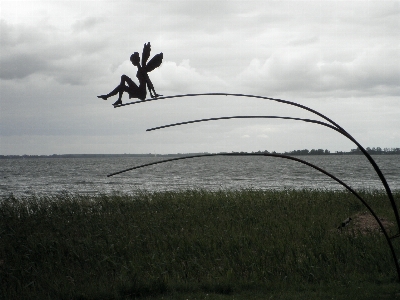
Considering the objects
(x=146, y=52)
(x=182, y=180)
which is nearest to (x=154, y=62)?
(x=146, y=52)

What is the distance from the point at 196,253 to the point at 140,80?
222 inches

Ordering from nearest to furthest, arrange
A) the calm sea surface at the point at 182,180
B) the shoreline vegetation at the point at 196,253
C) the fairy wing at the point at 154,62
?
the fairy wing at the point at 154,62 < the shoreline vegetation at the point at 196,253 < the calm sea surface at the point at 182,180

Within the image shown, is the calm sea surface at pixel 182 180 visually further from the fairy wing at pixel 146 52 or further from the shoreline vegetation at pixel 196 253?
the fairy wing at pixel 146 52

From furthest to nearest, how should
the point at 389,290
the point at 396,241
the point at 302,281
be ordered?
the point at 396,241 → the point at 302,281 → the point at 389,290

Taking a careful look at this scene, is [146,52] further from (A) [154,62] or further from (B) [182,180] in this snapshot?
(B) [182,180]

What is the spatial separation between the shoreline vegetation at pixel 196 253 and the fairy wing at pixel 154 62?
3913 millimetres

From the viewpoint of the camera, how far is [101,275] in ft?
26.1

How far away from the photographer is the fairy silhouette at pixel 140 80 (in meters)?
4.16

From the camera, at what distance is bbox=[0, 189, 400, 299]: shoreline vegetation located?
7.02 meters

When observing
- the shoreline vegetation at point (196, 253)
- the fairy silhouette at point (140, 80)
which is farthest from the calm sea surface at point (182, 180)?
the fairy silhouette at point (140, 80)

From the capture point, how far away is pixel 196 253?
9086 mm

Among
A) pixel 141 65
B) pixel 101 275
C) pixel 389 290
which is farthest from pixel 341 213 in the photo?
pixel 141 65

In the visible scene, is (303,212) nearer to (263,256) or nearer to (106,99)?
(263,256)

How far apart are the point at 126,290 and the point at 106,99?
391cm
